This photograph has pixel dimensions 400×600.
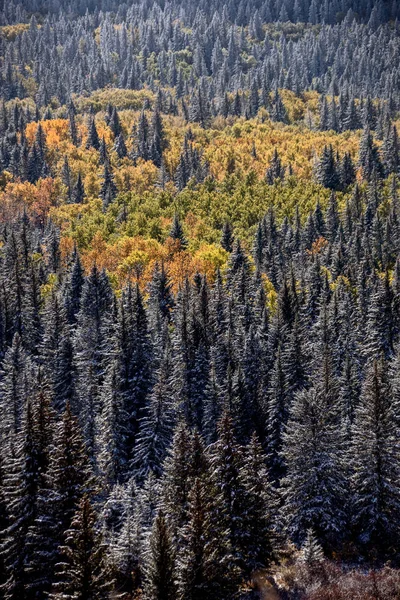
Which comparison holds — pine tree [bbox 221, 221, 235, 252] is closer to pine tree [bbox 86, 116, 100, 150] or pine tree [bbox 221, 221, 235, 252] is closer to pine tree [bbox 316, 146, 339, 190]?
pine tree [bbox 316, 146, 339, 190]

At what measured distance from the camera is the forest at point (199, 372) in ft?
110

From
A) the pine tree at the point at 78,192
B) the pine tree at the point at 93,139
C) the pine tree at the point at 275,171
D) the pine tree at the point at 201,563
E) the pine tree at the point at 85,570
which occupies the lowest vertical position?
the pine tree at the point at 78,192

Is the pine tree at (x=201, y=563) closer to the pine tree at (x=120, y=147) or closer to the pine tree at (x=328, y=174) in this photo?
the pine tree at (x=328, y=174)

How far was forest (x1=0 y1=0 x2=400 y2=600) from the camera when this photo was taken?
110 feet

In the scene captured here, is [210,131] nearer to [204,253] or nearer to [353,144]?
[353,144]

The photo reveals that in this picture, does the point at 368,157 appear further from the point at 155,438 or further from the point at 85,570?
the point at 85,570

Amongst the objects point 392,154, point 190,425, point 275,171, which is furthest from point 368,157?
point 190,425

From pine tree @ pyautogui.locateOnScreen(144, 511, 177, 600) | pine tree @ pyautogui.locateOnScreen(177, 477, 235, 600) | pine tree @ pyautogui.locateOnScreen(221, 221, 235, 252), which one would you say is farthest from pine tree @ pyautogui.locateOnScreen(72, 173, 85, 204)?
pine tree @ pyautogui.locateOnScreen(144, 511, 177, 600)

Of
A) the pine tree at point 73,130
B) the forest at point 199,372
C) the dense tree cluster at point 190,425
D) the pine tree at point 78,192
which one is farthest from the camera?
the pine tree at point 73,130

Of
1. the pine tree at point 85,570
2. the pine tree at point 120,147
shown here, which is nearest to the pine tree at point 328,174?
the pine tree at point 120,147

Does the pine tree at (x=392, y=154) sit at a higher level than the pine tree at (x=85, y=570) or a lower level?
lower

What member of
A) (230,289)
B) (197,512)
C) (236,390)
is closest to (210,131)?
(230,289)

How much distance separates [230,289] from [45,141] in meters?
97.1

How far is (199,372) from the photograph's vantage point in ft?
222
